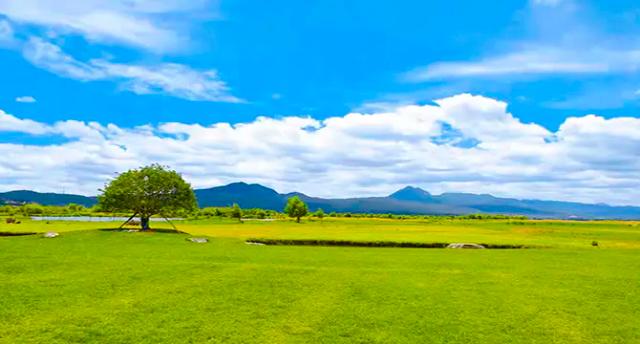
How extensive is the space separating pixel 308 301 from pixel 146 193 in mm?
47175

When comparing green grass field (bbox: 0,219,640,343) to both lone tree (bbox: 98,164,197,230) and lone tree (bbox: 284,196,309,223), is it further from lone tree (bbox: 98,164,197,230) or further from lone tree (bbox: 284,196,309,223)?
lone tree (bbox: 284,196,309,223)

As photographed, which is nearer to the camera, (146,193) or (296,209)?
(146,193)

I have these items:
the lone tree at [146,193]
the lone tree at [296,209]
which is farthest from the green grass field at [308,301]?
the lone tree at [296,209]

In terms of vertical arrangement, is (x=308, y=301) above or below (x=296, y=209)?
below

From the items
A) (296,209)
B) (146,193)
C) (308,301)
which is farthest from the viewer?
(296,209)

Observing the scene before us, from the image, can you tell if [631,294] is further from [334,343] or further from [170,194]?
[170,194]

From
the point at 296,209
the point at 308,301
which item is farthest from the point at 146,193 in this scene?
the point at 296,209

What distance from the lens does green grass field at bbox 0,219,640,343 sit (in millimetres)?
Answer: 15219

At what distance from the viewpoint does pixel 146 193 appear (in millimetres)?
60719

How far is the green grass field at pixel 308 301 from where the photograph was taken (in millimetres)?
15219

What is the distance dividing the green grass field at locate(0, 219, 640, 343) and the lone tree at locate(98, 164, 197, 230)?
26.4 m

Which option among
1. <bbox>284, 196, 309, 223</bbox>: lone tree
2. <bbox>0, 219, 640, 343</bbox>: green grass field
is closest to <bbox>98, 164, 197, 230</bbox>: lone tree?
<bbox>0, 219, 640, 343</bbox>: green grass field

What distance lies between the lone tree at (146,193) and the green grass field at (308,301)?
2643cm

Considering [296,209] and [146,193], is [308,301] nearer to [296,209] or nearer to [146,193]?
[146,193]
